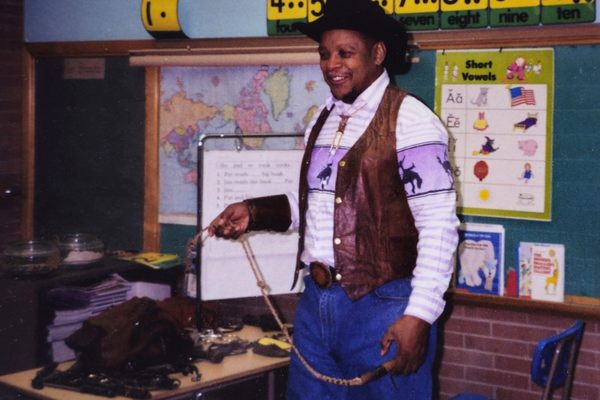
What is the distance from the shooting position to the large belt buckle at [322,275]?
2055 mm

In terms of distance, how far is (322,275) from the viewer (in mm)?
2066

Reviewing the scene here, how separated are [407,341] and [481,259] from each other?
140 cm

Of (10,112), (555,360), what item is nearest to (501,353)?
(555,360)

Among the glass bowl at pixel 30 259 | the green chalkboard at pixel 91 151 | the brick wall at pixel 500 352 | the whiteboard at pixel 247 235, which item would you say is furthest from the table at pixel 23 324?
the brick wall at pixel 500 352

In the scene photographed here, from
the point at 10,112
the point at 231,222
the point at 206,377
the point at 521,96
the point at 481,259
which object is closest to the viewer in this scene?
the point at 231,222

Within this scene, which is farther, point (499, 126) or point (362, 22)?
point (499, 126)

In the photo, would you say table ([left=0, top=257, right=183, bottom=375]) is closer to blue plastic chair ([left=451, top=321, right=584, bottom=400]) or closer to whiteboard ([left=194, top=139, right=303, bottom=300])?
whiteboard ([left=194, top=139, right=303, bottom=300])

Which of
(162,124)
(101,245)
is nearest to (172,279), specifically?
(101,245)

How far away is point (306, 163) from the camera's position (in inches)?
86.6

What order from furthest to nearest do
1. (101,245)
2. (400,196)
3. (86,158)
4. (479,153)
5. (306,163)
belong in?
(86,158) → (101,245) → (479,153) → (306,163) → (400,196)

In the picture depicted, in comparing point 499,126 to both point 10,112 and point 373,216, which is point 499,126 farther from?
point 10,112

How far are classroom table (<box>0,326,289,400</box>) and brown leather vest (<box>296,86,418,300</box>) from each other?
100 cm

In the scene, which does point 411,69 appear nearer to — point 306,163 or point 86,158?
point 306,163

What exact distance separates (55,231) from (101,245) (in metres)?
0.64
